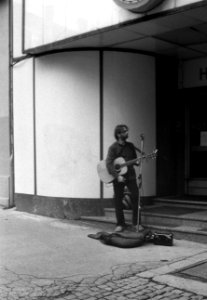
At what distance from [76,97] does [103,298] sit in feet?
17.1

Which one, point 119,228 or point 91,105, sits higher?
point 91,105

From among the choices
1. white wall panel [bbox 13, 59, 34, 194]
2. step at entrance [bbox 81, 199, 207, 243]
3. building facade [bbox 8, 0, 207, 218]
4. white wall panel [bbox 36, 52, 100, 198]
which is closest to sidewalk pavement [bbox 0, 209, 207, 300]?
step at entrance [bbox 81, 199, 207, 243]

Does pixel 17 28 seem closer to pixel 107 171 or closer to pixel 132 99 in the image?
pixel 132 99

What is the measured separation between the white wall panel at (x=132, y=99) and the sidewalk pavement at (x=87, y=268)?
211 centimetres

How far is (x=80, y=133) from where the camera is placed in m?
9.37

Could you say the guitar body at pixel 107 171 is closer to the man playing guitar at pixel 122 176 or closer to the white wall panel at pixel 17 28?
the man playing guitar at pixel 122 176

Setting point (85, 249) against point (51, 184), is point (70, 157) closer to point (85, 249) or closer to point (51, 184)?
point (51, 184)

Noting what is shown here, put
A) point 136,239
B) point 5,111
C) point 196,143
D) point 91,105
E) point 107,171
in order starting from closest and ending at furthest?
point 136,239 → point 107,171 → point 91,105 → point 196,143 → point 5,111

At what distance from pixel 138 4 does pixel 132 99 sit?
2642 millimetres

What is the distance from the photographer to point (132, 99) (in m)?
9.51

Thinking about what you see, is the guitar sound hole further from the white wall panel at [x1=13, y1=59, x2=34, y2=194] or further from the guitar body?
the white wall panel at [x1=13, y1=59, x2=34, y2=194]

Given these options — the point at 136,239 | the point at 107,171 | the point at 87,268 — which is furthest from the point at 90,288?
the point at 107,171

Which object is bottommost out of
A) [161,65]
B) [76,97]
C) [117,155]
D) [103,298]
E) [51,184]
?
[103,298]

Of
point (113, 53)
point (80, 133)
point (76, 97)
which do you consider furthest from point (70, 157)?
point (113, 53)
